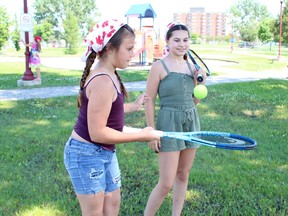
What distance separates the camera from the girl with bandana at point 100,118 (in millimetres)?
2051

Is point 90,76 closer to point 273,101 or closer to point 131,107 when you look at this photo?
point 131,107

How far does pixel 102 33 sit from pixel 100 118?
490 millimetres

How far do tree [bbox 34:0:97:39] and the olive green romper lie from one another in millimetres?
78504

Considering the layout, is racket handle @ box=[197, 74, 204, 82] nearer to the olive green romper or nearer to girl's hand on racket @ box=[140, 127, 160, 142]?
the olive green romper

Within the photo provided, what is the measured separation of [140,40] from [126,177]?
15.9 m

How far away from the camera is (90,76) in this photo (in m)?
2.12

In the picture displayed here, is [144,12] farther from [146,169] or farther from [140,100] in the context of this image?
[140,100]

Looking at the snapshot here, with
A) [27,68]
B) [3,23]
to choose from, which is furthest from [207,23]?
[27,68]

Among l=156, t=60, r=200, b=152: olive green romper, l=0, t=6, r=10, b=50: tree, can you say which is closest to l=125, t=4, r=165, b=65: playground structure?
l=0, t=6, r=10, b=50: tree

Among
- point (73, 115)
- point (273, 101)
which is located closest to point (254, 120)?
point (273, 101)

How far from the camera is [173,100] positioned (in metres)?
2.89

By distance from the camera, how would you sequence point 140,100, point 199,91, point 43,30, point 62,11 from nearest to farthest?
point 140,100 < point 199,91 < point 43,30 < point 62,11

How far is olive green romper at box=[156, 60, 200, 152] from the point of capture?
2859 millimetres

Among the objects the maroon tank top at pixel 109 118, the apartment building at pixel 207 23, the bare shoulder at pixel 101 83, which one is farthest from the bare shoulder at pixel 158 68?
the apartment building at pixel 207 23
